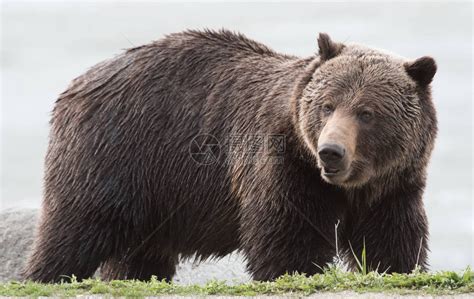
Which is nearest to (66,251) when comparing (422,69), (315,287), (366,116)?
(366,116)

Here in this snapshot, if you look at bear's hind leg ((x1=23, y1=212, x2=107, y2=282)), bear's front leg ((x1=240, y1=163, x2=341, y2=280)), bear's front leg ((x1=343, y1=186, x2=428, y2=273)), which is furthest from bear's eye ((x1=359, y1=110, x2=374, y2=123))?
bear's hind leg ((x1=23, y1=212, x2=107, y2=282))

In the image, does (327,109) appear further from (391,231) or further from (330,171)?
(391,231)

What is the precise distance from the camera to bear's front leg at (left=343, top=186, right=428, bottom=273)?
27.0 ft

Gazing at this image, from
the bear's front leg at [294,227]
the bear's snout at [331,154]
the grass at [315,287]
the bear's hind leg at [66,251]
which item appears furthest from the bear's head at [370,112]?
the bear's hind leg at [66,251]

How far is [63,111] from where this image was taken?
30.0ft

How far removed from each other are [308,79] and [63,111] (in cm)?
236

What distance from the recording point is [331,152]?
23.8 ft

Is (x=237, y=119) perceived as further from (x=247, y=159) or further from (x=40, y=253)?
(x=40, y=253)

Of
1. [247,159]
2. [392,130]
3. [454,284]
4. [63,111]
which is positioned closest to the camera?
[454,284]

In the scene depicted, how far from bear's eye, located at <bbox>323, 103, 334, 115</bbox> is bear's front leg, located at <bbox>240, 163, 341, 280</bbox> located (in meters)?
0.60

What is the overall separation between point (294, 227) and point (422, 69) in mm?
1591

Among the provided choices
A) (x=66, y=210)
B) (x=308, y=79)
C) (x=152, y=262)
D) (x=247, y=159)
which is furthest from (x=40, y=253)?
(x=308, y=79)

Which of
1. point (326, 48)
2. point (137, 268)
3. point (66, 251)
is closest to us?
point (326, 48)

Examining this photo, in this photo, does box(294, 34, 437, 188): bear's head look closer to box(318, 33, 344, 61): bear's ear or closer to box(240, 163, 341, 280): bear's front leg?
box(318, 33, 344, 61): bear's ear
